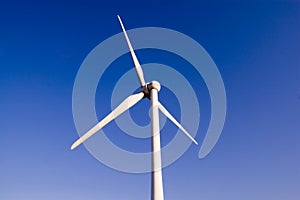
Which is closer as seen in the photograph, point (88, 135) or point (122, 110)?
point (88, 135)

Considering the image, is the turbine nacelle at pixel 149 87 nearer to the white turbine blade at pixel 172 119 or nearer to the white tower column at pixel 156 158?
the white tower column at pixel 156 158

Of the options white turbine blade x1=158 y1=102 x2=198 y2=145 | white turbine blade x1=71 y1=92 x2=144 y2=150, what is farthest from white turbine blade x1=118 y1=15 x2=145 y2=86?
white turbine blade x1=158 y1=102 x2=198 y2=145

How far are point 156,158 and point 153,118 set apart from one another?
3624 millimetres

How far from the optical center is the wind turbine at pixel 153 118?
22.8 metres

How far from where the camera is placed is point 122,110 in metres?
26.9

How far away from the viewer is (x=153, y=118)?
2583 centimetres

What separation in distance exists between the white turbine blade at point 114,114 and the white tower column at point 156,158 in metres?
1.74

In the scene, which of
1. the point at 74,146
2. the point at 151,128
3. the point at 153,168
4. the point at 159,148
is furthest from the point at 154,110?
the point at 74,146

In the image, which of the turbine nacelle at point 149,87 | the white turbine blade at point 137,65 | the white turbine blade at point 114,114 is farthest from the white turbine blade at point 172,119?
the white turbine blade at point 137,65

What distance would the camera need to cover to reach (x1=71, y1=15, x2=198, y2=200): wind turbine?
2278 centimetres

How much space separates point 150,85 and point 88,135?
659 centimetres

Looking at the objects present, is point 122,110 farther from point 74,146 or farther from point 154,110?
point 74,146

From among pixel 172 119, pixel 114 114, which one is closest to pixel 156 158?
pixel 114 114

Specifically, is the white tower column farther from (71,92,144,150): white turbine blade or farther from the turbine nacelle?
(71,92,144,150): white turbine blade
